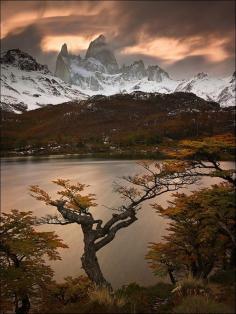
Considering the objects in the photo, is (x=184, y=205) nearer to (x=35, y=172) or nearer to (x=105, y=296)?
(x=105, y=296)

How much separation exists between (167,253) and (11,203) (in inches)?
2038

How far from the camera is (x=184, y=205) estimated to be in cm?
2777

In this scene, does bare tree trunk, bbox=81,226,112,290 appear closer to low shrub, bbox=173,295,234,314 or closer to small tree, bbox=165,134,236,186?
small tree, bbox=165,134,236,186

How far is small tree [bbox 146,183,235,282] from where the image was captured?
76.8 feet

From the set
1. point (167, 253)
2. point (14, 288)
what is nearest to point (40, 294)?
point (14, 288)

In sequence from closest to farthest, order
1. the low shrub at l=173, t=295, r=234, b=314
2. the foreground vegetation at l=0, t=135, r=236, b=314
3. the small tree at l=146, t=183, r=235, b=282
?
the low shrub at l=173, t=295, r=234, b=314, the foreground vegetation at l=0, t=135, r=236, b=314, the small tree at l=146, t=183, r=235, b=282

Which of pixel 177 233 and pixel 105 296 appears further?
pixel 177 233

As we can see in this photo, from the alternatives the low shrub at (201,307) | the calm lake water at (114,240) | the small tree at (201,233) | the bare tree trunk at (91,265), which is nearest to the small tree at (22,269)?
the bare tree trunk at (91,265)

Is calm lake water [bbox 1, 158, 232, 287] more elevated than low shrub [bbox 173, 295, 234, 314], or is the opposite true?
low shrub [bbox 173, 295, 234, 314]

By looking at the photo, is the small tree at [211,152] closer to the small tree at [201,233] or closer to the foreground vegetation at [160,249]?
the foreground vegetation at [160,249]

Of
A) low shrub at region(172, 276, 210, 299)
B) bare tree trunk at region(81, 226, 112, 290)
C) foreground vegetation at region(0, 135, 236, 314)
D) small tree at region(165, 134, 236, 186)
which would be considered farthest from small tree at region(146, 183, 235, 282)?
bare tree trunk at region(81, 226, 112, 290)

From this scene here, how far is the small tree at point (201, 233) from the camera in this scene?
76.8 feet

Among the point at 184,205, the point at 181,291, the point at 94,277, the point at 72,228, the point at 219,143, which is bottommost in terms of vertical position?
the point at 72,228

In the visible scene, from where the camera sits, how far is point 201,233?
990 inches
